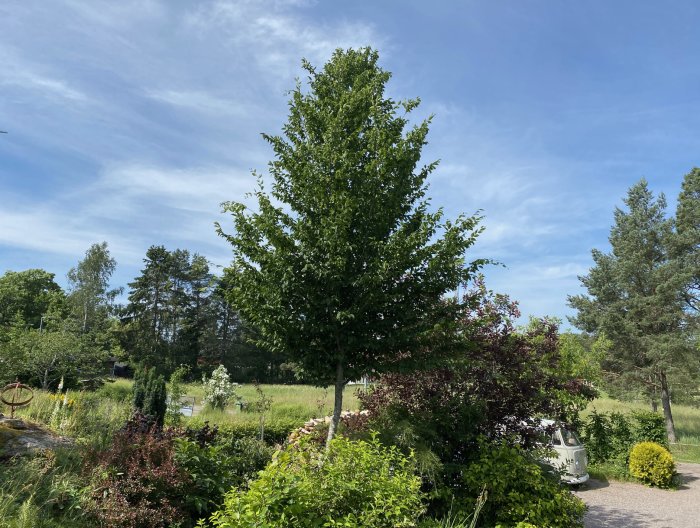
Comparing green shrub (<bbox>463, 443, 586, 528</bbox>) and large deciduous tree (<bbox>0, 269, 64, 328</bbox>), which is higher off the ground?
large deciduous tree (<bbox>0, 269, 64, 328</bbox>)

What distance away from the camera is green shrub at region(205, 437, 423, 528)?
Answer: 3301 mm

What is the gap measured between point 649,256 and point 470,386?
23062 mm

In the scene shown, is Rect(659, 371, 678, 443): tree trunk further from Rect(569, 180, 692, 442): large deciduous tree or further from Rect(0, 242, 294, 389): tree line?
Rect(0, 242, 294, 389): tree line

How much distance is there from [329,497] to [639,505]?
9914mm

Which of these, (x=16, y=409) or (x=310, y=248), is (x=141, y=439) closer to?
(x=310, y=248)

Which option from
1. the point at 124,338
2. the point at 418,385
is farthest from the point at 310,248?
the point at 124,338

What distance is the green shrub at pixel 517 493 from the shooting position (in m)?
5.68

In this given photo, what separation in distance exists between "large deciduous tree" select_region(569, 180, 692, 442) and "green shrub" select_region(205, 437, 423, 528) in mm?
22934

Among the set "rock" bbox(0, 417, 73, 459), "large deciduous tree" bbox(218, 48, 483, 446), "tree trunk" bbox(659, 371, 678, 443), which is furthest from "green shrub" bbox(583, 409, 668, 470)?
"rock" bbox(0, 417, 73, 459)

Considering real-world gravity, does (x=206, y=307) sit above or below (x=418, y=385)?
above

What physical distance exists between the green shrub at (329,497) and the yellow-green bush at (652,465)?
11.8m

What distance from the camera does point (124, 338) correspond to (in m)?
45.4

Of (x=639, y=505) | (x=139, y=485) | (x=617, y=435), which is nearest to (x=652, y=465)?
(x=617, y=435)

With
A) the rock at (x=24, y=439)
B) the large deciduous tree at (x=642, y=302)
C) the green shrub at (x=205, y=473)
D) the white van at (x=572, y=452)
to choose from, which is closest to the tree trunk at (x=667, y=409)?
the large deciduous tree at (x=642, y=302)
